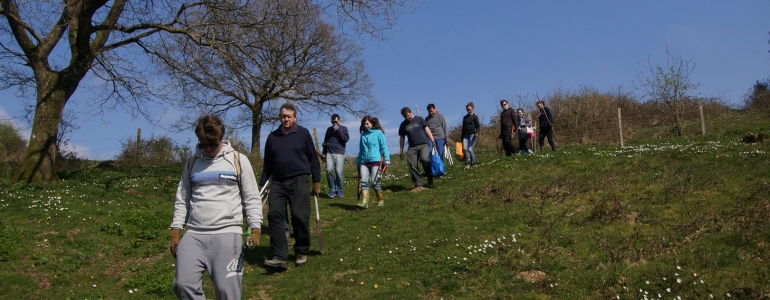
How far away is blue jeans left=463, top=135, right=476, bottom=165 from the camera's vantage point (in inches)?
610

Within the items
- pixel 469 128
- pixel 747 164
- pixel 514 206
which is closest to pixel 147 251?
pixel 514 206

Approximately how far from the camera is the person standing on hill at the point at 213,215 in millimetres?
4316

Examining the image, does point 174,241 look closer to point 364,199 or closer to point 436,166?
point 364,199

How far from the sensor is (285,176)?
7.10m

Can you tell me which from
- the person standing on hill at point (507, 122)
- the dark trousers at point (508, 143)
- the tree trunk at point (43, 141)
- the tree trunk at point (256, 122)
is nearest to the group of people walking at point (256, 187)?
the person standing on hill at point (507, 122)

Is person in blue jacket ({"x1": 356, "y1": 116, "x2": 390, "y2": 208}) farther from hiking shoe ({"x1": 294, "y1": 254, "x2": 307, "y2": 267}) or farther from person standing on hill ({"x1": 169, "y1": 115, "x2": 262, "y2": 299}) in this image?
person standing on hill ({"x1": 169, "y1": 115, "x2": 262, "y2": 299})

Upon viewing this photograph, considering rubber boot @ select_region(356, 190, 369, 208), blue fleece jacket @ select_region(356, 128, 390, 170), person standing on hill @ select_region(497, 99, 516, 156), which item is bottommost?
rubber boot @ select_region(356, 190, 369, 208)

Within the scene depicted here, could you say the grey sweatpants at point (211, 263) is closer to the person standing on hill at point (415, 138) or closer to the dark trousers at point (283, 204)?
the dark trousers at point (283, 204)

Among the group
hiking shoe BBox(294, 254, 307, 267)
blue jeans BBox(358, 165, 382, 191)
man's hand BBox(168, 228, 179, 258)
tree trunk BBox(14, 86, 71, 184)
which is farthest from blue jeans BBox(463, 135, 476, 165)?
man's hand BBox(168, 228, 179, 258)

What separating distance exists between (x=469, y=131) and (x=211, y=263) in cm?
1149

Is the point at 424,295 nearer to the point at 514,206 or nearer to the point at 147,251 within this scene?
the point at 514,206

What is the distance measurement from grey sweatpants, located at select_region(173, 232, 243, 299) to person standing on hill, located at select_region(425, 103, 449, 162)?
31.1 feet

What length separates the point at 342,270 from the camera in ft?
23.2


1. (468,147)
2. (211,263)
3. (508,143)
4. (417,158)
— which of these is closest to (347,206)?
(417,158)
